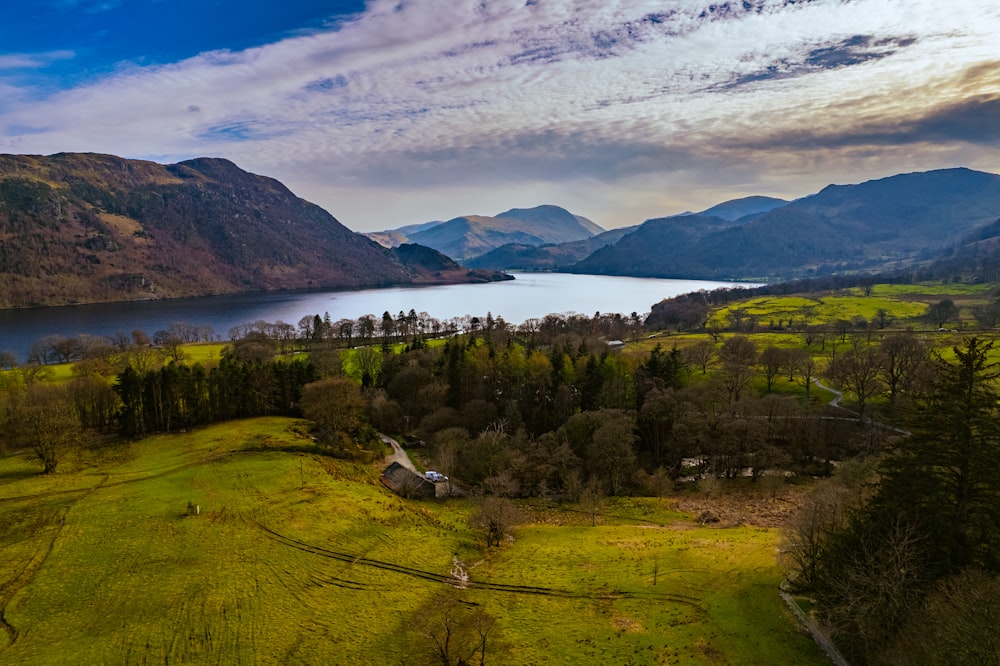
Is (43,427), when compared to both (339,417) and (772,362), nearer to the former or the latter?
(339,417)

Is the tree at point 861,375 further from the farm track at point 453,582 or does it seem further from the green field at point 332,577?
the farm track at point 453,582

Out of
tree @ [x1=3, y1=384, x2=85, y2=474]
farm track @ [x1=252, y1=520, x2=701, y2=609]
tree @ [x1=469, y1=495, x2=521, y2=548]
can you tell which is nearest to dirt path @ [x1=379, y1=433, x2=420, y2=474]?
tree @ [x1=469, y1=495, x2=521, y2=548]

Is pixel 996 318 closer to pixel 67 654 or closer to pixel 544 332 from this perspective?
pixel 544 332

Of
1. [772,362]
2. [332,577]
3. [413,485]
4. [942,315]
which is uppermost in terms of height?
[942,315]

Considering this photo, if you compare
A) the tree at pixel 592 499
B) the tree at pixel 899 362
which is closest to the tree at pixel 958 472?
the tree at pixel 592 499

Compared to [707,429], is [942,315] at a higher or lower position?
higher

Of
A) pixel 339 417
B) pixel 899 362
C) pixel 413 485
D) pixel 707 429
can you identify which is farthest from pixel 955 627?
pixel 339 417
